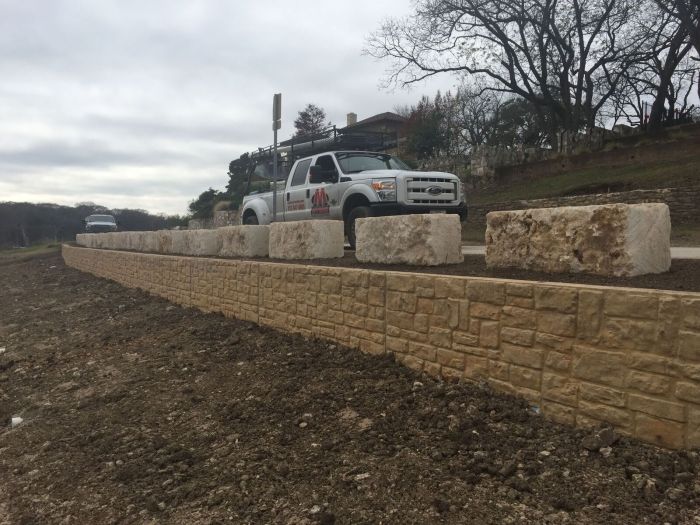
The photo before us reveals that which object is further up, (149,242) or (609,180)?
(609,180)

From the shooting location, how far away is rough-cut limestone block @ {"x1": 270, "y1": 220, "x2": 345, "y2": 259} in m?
6.73

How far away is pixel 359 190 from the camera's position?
8195mm

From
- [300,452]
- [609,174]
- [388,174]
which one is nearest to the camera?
[300,452]

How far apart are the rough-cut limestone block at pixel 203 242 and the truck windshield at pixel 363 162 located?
8.79 feet

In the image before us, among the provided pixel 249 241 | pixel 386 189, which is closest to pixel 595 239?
pixel 386 189

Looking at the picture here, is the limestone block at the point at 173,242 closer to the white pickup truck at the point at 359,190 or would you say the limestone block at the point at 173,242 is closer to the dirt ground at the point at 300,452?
the white pickup truck at the point at 359,190

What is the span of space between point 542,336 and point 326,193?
20.0 feet

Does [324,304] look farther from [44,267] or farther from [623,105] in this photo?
[623,105]

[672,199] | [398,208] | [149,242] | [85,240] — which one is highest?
[672,199]

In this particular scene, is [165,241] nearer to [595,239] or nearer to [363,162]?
[363,162]

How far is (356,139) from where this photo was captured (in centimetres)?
1383

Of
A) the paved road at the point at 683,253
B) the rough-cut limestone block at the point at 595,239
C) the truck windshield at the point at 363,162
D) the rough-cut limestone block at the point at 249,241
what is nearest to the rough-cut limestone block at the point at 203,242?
the rough-cut limestone block at the point at 249,241

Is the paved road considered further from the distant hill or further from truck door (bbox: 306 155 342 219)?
the distant hill

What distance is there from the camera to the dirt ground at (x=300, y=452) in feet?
8.63
